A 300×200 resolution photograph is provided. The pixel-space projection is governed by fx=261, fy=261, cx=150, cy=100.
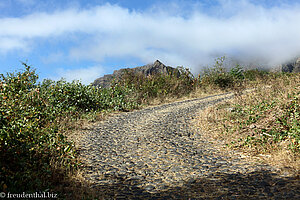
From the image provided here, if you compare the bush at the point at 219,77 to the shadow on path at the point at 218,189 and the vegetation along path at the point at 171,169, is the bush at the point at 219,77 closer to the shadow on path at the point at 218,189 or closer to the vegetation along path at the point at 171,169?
the vegetation along path at the point at 171,169

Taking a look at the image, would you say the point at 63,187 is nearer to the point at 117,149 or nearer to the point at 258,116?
the point at 117,149

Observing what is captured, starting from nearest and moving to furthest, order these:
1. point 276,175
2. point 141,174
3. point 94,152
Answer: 1. point 276,175
2. point 141,174
3. point 94,152

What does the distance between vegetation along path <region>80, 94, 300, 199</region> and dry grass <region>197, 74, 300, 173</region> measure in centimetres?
35

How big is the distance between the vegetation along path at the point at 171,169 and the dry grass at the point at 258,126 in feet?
1.16

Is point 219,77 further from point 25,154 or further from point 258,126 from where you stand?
point 25,154

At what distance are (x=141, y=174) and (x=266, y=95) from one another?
5035 millimetres

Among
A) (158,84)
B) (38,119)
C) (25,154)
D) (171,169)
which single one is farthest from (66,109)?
(158,84)

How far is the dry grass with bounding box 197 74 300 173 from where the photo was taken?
546cm

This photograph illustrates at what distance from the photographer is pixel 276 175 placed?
4750mm

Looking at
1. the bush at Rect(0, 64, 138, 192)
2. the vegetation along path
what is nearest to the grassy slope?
the bush at Rect(0, 64, 138, 192)

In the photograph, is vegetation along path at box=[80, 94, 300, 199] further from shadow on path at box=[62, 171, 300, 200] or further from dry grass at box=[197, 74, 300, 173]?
dry grass at box=[197, 74, 300, 173]

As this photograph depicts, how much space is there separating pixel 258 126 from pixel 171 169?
268cm

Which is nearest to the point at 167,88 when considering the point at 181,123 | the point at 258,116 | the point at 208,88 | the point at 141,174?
the point at 208,88

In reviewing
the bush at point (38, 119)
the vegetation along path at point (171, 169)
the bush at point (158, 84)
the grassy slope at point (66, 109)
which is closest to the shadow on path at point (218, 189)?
the vegetation along path at point (171, 169)
